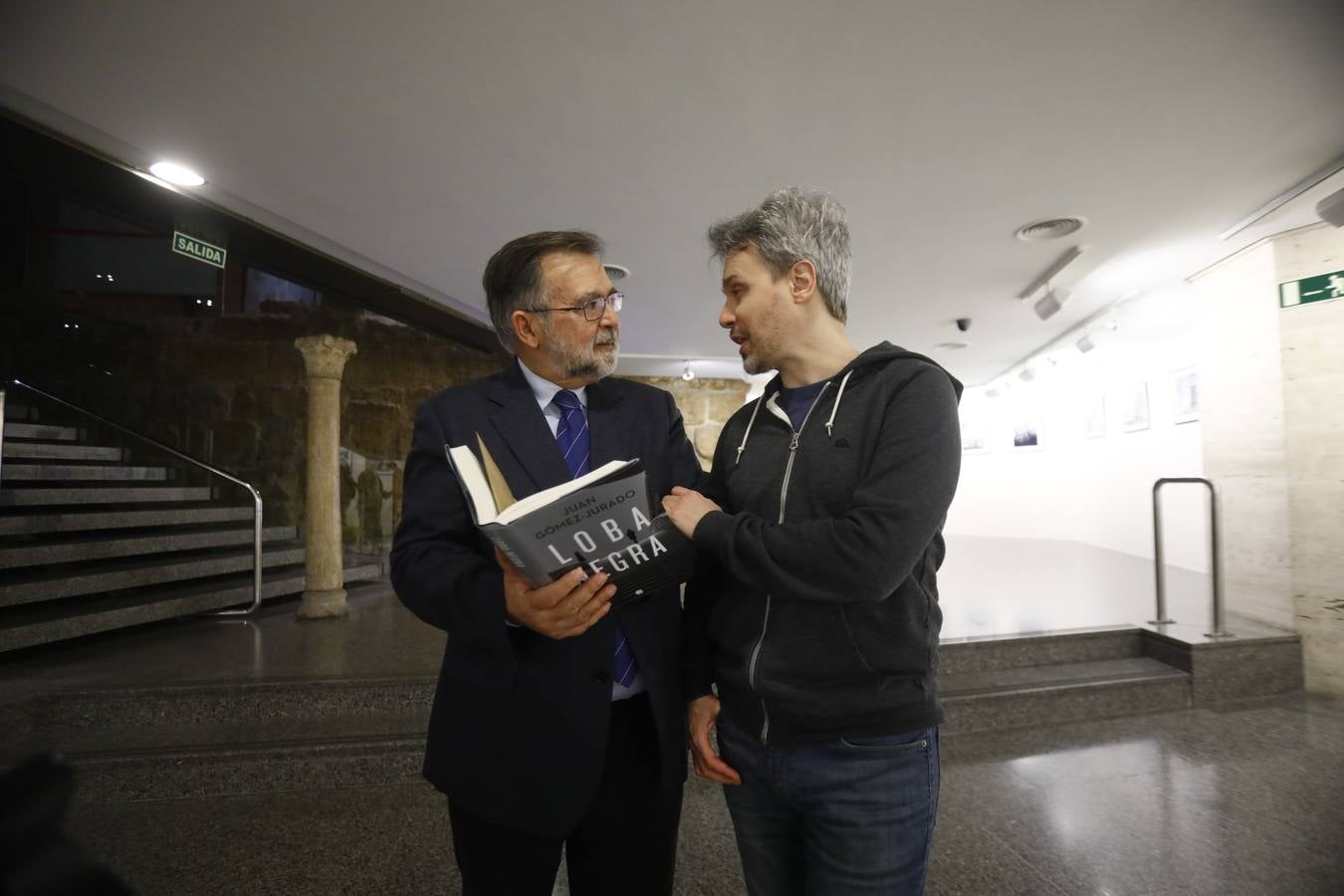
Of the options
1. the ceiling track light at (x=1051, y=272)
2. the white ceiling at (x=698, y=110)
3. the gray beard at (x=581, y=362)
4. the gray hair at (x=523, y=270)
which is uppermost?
the white ceiling at (x=698, y=110)

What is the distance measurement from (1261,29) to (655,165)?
2504 millimetres

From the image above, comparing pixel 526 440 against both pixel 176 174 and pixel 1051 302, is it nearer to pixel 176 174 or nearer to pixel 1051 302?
pixel 176 174

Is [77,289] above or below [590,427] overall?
above

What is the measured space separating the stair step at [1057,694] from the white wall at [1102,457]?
265cm

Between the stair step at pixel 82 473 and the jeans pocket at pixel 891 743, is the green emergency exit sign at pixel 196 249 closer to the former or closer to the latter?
the stair step at pixel 82 473

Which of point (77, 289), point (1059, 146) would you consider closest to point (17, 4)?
point (1059, 146)

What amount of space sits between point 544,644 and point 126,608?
4677 millimetres

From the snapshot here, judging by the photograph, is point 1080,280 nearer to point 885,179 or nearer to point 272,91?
point 885,179

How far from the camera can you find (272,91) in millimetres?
2795

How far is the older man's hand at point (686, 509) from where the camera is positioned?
1120mm

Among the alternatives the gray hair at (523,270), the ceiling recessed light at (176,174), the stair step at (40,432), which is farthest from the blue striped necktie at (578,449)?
the stair step at (40,432)

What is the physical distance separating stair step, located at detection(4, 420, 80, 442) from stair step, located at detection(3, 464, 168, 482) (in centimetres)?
56

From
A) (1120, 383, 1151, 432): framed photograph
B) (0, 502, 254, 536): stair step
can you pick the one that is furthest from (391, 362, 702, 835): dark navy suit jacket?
(1120, 383, 1151, 432): framed photograph

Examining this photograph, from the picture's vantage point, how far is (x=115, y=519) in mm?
5266
